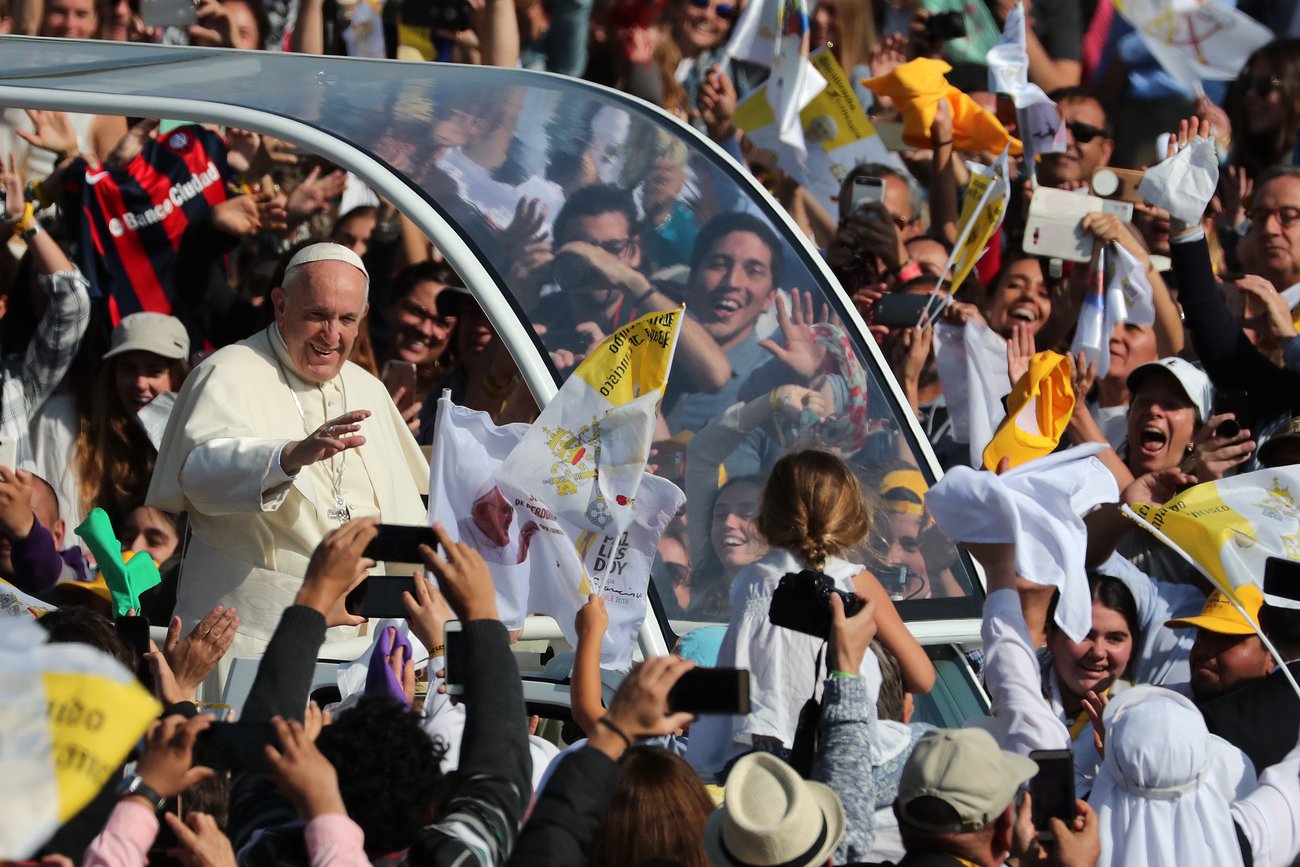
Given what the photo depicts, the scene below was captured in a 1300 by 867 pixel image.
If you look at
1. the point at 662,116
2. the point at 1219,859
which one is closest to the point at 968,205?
the point at 662,116

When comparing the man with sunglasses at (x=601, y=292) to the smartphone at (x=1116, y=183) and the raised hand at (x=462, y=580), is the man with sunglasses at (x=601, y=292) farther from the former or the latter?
the smartphone at (x=1116, y=183)

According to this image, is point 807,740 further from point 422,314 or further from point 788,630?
point 422,314

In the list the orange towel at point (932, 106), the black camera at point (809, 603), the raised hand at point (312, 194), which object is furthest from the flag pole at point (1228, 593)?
the raised hand at point (312, 194)

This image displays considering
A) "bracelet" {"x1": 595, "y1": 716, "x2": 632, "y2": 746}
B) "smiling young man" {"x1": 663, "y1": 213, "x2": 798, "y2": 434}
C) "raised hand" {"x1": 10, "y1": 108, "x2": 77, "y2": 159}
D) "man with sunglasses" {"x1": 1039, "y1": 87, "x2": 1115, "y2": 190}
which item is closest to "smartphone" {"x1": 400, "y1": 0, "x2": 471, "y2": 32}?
"raised hand" {"x1": 10, "y1": 108, "x2": 77, "y2": 159}

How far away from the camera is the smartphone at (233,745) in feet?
9.89

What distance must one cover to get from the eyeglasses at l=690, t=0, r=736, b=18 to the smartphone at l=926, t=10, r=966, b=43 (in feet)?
3.30

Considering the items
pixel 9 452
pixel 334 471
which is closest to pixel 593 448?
pixel 334 471

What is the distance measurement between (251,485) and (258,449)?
0.32 ft

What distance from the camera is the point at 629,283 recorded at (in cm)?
563

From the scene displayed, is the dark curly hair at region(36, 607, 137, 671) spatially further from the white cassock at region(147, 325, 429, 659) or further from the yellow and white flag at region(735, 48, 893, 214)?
the yellow and white flag at region(735, 48, 893, 214)

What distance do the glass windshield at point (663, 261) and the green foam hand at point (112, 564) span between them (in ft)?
4.22

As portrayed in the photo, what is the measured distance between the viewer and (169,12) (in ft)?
26.3

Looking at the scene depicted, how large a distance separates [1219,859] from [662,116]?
10.8 feet

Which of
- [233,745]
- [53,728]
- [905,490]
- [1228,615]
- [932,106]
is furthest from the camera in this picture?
[932,106]
